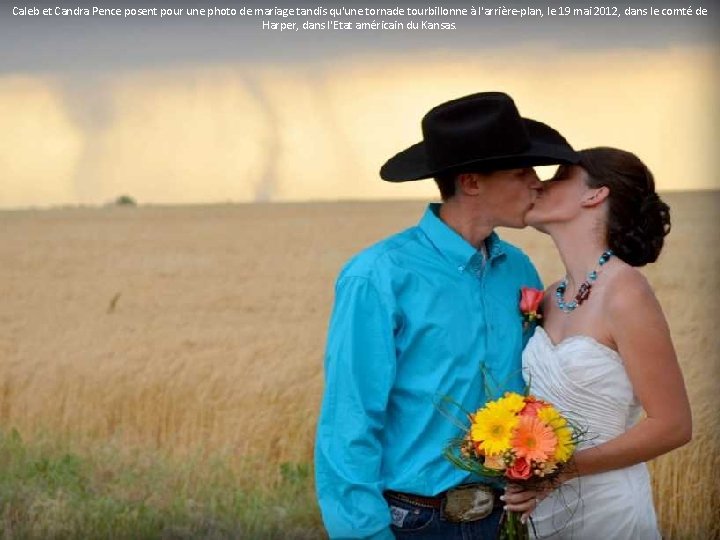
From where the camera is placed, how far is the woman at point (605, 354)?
2.96 meters

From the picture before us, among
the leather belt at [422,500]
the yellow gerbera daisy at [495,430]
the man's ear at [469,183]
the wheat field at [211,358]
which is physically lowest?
the wheat field at [211,358]

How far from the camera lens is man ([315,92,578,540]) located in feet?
A: 9.24

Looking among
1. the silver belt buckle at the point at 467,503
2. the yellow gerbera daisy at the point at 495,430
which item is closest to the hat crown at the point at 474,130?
the yellow gerbera daisy at the point at 495,430

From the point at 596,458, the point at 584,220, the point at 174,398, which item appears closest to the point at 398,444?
the point at 596,458

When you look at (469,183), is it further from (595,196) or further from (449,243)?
(595,196)

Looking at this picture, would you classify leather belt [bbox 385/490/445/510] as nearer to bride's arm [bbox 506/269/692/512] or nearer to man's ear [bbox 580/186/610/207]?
bride's arm [bbox 506/269/692/512]

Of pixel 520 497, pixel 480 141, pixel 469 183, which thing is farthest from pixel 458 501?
pixel 480 141

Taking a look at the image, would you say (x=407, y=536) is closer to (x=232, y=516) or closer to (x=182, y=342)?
(x=232, y=516)

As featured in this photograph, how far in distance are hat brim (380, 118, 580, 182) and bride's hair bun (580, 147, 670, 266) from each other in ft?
0.31

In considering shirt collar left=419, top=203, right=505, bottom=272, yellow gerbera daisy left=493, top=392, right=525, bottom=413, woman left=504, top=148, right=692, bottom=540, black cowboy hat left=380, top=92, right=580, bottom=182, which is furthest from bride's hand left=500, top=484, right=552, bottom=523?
black cowboy hat left=380, top=92, right=580, bottom=182

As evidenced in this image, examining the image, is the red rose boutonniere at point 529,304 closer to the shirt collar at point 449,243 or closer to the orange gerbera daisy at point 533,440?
the shirt collar at point 449,243

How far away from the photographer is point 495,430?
2783mm

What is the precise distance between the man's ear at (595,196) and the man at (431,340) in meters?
0.10

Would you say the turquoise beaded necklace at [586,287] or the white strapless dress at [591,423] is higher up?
the turquoise beaded necklace at [586,287]
